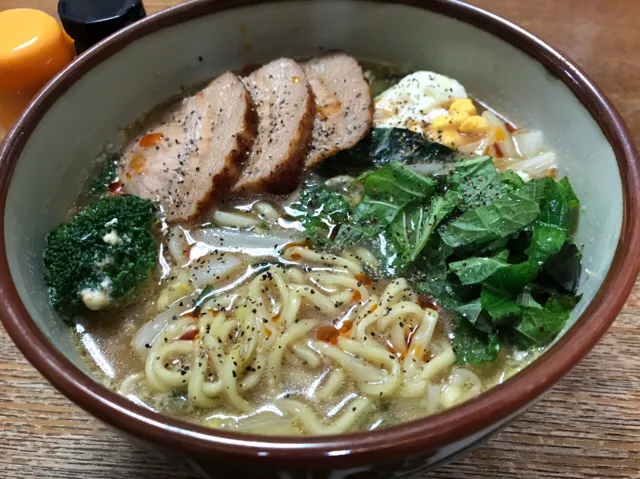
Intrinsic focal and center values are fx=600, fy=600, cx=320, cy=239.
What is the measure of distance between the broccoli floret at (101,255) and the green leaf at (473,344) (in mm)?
904

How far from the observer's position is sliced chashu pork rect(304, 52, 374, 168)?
206cm

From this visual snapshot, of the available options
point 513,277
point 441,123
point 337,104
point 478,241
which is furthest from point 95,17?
point 513,277

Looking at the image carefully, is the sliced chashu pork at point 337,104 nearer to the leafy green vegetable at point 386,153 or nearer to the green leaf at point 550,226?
the leafy green vegetable at point 386,153

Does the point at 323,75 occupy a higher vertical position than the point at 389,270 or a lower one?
higher

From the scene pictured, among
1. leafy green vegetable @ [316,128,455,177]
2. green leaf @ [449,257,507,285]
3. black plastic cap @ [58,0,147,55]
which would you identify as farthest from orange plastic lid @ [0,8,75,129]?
green leaf @ [449,257,507,285]

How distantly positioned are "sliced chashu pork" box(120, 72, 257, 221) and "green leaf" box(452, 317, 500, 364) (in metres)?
0.87

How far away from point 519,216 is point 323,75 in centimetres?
98

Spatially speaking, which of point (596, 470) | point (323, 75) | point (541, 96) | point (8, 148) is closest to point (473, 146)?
point (541, 96)

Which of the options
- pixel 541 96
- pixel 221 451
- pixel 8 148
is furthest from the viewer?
pixel 541 96

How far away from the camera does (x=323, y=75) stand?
2.28 meters

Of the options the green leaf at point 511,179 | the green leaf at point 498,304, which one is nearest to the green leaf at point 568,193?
the green leaf at point 511,179

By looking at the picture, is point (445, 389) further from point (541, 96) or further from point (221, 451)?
point (541, 96)

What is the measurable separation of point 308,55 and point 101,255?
118 centimetres

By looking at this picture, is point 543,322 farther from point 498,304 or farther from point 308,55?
point 308,55
